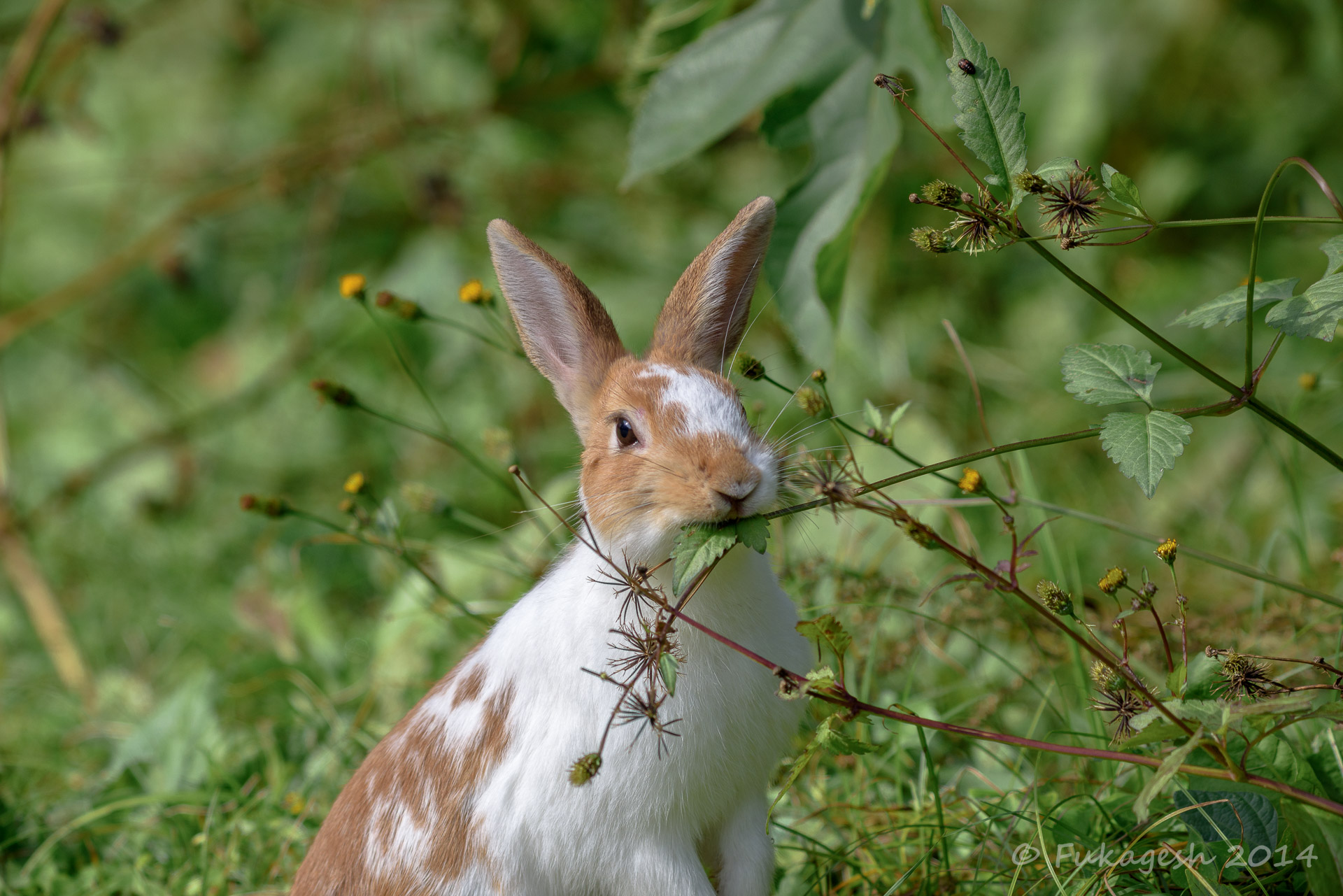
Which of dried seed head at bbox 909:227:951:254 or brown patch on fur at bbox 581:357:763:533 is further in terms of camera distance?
brown patch on fur at bbox 581:357:763:533

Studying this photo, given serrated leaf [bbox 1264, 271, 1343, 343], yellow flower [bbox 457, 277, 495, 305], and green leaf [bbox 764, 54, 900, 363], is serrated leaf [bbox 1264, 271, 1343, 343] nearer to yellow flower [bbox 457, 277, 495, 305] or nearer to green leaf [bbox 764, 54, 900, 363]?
green leaf [bbox 764, 54, 900, 363]

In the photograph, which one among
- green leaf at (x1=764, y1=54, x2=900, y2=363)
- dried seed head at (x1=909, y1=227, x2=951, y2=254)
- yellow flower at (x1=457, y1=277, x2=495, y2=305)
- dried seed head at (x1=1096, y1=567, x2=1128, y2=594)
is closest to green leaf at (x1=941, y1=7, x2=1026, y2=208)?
dried seed head at (x1=909, y1=227, x2=951, y2=254)

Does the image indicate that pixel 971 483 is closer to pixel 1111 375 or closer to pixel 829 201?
pixel 1111 375

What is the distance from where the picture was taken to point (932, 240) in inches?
78.3

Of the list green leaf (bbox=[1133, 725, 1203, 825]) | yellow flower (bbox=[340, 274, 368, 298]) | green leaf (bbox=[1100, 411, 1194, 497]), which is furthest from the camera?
yellow flower (bbox=[340, 274, 368, 298])

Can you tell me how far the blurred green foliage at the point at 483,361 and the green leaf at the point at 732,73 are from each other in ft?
0.06

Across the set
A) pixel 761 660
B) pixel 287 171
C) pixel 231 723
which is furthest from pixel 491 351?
pixel 761 660

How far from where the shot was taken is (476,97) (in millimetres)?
6367

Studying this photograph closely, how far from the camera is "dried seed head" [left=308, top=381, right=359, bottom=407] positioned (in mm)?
3051

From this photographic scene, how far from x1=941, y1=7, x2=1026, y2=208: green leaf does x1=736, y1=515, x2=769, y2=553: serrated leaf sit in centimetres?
74

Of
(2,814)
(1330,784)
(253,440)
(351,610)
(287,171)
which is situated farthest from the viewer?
(253,440)

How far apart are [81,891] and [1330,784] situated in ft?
10.1

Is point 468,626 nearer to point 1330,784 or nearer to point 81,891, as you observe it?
point 81,891

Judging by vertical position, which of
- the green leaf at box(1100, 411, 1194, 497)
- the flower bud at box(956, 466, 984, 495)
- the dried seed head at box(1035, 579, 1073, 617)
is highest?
the green leaf at box(1100, 411, 1194, 497)
